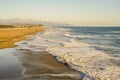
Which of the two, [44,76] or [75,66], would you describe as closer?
[44,76]

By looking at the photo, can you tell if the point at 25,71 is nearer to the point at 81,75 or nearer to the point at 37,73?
the point at 37,73

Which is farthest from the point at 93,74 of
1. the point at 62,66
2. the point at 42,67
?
the point at 42,67

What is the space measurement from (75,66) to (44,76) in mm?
4074

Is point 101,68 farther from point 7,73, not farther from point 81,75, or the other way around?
point 7,73

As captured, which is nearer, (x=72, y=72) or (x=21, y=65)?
(x=72, y=72)

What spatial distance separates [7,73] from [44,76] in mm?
2673

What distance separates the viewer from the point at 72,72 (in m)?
14.6

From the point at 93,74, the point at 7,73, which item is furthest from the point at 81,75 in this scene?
the point at 7,73

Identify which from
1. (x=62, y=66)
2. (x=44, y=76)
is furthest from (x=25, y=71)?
(x=62, y=66)

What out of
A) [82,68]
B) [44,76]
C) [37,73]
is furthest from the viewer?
[82,68]

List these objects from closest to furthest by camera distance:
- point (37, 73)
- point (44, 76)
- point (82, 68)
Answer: point (44, 76) → point (37, 73) → point (82, 68)

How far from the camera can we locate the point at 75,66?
657 inches

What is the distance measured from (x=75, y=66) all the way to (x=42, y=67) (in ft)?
8.81

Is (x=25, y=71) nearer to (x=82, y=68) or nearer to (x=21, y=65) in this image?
(x=21, y=65)
